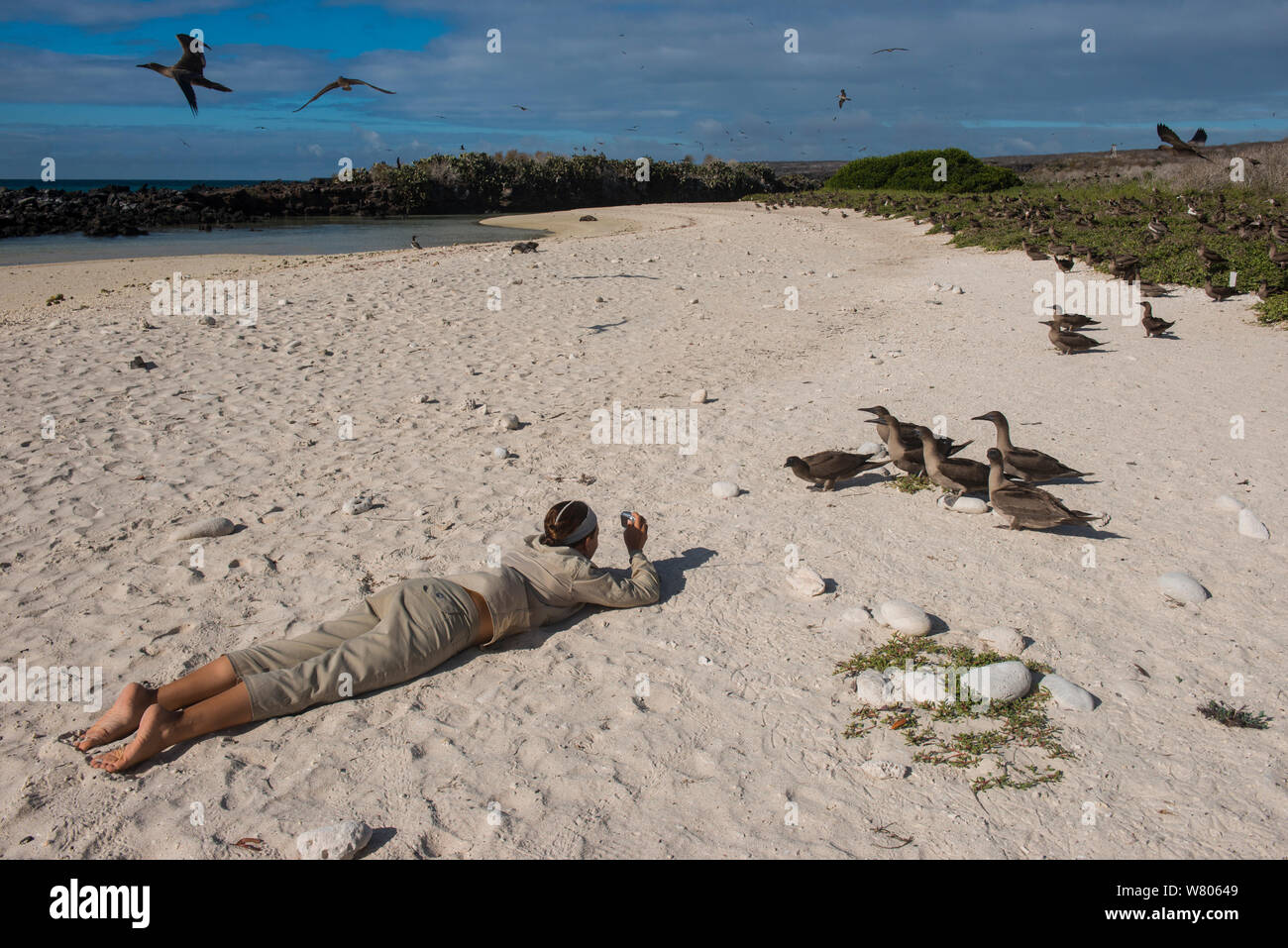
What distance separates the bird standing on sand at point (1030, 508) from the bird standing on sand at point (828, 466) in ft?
3.52

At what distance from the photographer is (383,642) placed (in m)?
4.46

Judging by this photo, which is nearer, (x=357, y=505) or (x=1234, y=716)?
(x=1234, y=716)

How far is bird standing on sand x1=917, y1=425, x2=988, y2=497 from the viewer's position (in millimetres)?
6520

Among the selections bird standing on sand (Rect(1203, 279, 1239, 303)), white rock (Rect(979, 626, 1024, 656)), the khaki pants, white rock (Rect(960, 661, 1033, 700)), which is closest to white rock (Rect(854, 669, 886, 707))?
white rock (Rect(960, 661, 1033, 700))

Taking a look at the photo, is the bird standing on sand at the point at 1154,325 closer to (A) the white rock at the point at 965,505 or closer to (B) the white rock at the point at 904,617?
(A) the white rock at the point at 965,505

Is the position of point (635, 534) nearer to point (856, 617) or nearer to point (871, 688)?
point (856, 617)

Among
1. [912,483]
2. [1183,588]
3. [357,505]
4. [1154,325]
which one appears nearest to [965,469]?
[912,483]

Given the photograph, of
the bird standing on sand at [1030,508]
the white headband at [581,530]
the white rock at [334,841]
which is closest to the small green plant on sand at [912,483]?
the bird standing on sand at [1030,508]

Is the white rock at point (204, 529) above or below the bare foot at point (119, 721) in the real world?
above

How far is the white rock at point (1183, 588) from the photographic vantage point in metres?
5.02

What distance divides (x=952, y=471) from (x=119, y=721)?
5727mm

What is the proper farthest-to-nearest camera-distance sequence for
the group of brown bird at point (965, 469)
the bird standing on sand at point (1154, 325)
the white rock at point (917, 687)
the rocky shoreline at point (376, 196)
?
the rocky shoreline at point (376, 196), the bird standing on sand at point (1154, 325), the group of brown bird at point (965, 469), the white rock at point (917, 687)
